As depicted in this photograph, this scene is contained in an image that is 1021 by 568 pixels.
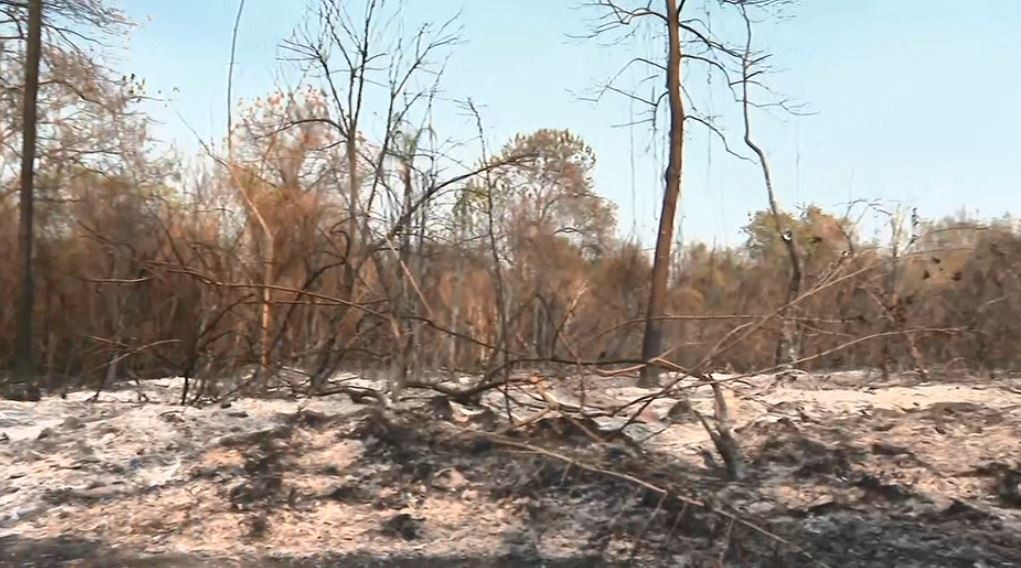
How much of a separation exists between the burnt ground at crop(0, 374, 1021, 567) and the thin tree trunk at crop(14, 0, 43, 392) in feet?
21.1

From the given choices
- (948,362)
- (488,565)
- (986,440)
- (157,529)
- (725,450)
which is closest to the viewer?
(488,565)

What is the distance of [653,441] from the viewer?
23.8 feet

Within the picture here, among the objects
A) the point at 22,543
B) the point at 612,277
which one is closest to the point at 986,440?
the point at 22,543

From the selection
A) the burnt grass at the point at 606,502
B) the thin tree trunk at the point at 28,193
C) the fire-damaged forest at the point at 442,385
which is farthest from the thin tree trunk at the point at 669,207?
the thin tree trunk at the point at 28,193

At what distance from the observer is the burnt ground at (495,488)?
5.35m

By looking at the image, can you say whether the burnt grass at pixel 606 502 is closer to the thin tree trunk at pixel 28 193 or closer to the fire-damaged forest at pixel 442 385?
the fire-damaged forest at pixel 442 385

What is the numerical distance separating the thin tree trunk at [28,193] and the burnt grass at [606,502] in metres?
8.45

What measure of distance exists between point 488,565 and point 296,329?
481 cm

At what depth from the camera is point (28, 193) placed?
1446 cm

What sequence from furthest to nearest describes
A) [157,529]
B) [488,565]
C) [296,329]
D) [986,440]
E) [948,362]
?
[948,362] < [296,329] < [986,440] < [157,529] < [488,565]

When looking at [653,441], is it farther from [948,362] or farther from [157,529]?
[948,362]

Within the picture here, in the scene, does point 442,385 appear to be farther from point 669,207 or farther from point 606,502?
point 669,207

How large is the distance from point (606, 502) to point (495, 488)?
781mm

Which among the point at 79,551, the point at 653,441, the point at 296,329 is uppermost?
the point at 296,329
